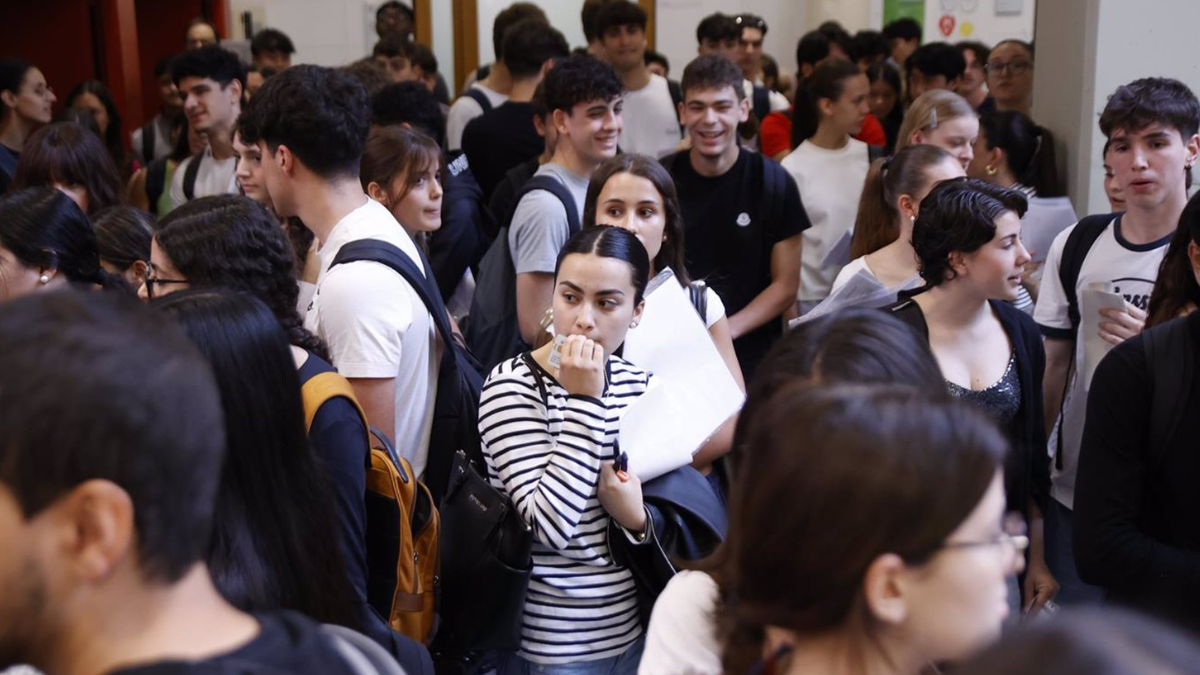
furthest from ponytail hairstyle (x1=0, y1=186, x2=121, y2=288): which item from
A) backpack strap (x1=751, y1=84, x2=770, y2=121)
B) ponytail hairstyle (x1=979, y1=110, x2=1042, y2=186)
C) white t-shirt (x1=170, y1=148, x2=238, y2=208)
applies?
backpack strap (x1=751, y1=84, x2=770, y2=121)

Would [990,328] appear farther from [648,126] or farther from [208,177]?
[208,177]

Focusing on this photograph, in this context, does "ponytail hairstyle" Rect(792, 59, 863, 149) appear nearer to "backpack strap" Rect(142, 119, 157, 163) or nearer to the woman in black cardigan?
the woman in black cardigan

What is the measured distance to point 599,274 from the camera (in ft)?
9.21

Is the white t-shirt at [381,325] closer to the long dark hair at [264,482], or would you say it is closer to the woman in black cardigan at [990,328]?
the long dark hair at [264,482]

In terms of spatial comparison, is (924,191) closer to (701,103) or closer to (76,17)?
(701,103)

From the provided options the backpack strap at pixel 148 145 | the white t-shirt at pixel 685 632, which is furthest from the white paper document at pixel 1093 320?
the backpack strap at pixel 148 145

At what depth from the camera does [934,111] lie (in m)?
4.47

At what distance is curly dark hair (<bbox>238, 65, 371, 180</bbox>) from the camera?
303 centimetres

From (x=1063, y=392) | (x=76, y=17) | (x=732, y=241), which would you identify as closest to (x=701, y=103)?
(x=732, y=241)

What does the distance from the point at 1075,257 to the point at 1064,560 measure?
2.76ft

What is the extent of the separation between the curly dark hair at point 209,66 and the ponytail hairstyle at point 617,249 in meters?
3.16

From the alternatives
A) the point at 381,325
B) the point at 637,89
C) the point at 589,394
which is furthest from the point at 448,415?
the point at 637,89

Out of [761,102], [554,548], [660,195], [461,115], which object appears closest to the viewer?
[554,548]

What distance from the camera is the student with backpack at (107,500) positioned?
1.22 meters
